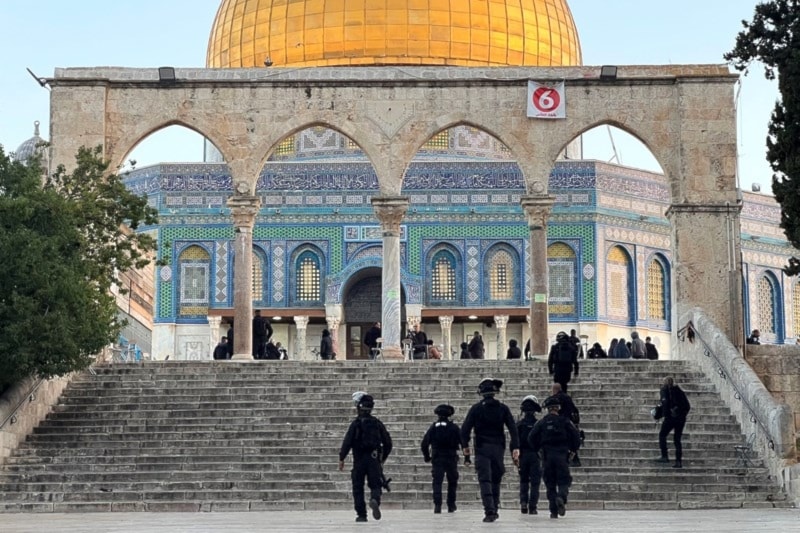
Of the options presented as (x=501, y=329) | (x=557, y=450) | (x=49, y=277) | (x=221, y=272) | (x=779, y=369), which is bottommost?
(x=557, y=450)

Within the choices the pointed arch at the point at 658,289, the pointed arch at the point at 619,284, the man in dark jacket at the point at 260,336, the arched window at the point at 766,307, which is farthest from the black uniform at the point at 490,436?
the arched window at the point at 766,307

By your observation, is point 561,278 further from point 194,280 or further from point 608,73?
point 608,73

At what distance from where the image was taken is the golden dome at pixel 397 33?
38.8 meters

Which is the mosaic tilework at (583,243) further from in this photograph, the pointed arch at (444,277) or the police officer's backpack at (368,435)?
the police officer's backpack at (368,435)

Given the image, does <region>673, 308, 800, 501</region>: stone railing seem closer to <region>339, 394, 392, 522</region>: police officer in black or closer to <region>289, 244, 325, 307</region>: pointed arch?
<region>339, 394, 392, 522</region>: police officer in black

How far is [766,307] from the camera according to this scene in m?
43.7

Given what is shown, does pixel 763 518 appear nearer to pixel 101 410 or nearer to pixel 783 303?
pixel 101 410

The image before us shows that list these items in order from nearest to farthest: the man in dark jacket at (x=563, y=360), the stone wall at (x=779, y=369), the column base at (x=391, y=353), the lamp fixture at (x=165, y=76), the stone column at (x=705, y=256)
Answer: the man in dark jacket at (x=563, y=360)
the stone wall at (x=779, y=369)
the column base at (x=391, y=353)
the stone column at (x=705, y=256)
the lamp fixture at (x=165, y=76)

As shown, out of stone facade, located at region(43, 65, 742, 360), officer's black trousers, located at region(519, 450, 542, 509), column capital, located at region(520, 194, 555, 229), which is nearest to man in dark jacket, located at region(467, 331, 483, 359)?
stone facade, located at region(43, 65, 742, 360)

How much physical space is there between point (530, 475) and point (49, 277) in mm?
7955

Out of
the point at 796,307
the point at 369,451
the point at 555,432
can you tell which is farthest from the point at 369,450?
the point at 796,307

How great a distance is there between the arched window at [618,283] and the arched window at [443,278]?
3818mm

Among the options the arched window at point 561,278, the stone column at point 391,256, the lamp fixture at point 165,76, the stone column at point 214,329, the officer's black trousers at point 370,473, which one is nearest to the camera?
the officer's black trousers at point 370,473

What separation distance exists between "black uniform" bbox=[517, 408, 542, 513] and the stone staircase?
1.37 m
